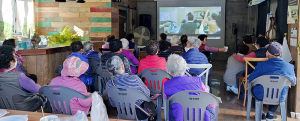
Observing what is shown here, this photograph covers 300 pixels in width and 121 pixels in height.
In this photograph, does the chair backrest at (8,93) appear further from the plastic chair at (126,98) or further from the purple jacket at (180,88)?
the purple jacket at (180,88)

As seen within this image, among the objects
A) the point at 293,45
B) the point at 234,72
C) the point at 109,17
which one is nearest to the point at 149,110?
the point at 293,45

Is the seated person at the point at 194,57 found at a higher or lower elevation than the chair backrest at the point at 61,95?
higher

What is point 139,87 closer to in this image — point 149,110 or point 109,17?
point 149,110

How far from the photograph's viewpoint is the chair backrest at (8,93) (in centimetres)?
232

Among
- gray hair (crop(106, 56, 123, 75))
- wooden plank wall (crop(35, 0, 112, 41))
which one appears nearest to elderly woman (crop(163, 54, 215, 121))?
gray hair (crop(106, 56, 123, 75))

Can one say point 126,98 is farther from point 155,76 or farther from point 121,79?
point 155,76

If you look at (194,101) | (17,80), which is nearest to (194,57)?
(194,101)

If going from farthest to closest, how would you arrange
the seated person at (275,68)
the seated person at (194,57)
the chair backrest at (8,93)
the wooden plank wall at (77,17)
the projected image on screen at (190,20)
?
the projected image on screen at (190,20) → the wooden plank wall at (77,17) → the seated person at (194,57) → the seated person at (275,68) → the chair backrest at (8,93)

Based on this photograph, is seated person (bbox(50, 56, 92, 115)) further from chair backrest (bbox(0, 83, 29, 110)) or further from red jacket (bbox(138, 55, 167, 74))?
red jacket (bbox(138, 55, 167, 74))

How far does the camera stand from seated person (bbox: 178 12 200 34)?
10336mm

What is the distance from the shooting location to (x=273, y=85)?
3.00 metres

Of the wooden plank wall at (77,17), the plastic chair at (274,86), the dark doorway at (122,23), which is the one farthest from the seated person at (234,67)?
the dark doorway at (122,23)

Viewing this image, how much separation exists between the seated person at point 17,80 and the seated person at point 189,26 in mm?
8457

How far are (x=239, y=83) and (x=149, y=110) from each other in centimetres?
258
